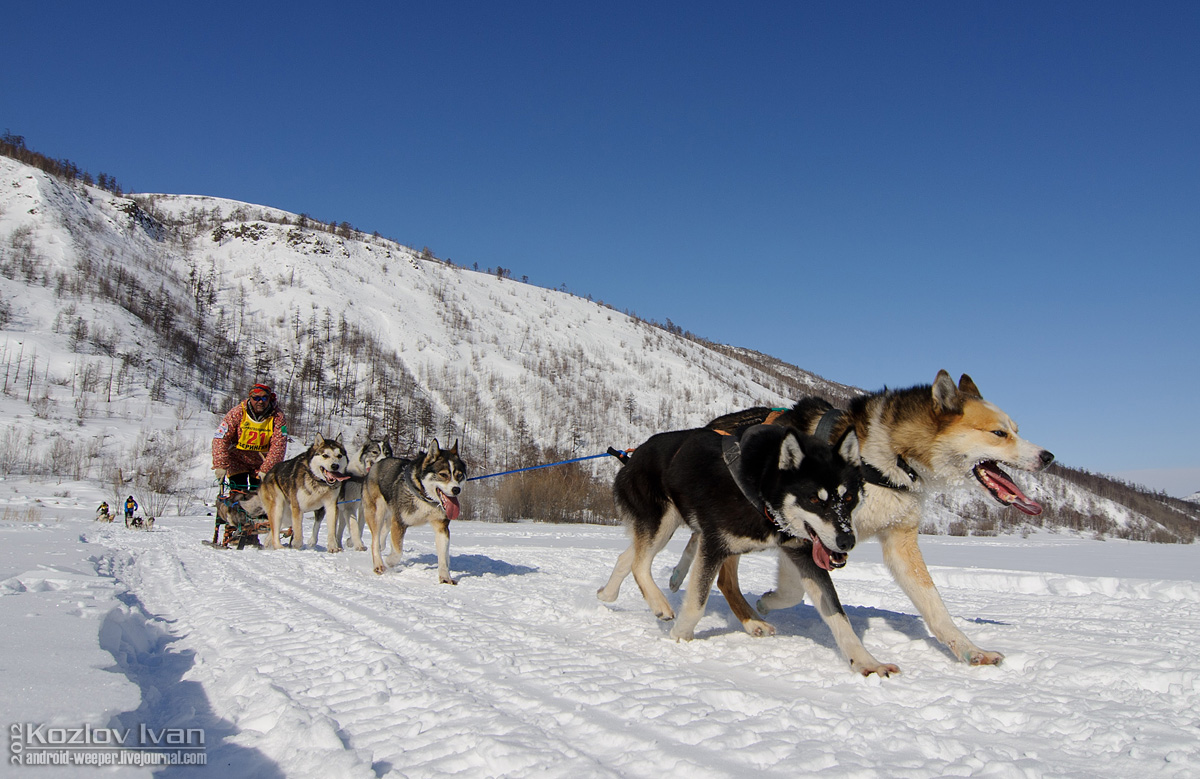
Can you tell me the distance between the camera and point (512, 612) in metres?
5.27

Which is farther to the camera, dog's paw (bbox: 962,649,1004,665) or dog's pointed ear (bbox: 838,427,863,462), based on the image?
dog's pointed ear (bbox: 838,427,863,462)

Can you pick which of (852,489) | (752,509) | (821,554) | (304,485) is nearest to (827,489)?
(852,489)

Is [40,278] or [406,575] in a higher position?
[40,278]

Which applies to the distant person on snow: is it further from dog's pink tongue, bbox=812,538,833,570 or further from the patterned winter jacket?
dog's pink tongue, bbox=812,538,833,570

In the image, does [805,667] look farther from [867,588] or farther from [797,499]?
[867,588]

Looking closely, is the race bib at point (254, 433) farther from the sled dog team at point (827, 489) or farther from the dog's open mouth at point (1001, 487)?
the dog's open mouth at point (1001, 487)

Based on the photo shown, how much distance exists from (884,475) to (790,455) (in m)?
0.74

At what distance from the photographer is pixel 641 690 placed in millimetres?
3139

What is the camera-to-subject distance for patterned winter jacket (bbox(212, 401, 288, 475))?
10625 mm

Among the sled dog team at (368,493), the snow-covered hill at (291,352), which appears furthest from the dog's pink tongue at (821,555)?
the snow-covered hill at (291,352)

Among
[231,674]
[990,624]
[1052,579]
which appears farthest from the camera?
[1052,579]

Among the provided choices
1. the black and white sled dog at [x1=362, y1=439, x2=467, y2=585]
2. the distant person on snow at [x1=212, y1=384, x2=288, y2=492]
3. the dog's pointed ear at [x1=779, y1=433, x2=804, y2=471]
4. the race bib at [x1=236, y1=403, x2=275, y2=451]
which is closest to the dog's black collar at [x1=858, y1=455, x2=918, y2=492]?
the dog's pointed ear at [x1=779, y1=433, x2=804, y2=471]

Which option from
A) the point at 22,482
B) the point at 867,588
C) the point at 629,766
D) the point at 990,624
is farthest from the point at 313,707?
the point at 22,482

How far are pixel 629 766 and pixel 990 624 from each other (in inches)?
154
